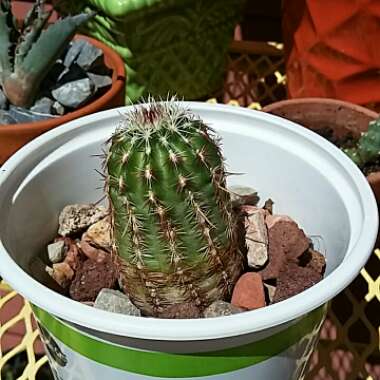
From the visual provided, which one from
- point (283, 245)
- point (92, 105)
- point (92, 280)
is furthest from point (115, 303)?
point (92, 105)

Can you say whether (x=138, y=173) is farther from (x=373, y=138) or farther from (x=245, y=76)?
(x=245, y=76)

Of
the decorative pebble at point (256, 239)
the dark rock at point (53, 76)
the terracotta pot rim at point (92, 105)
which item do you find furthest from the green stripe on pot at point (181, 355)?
the dark rock at point (53, 76)

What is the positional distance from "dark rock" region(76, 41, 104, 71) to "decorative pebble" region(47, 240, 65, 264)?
26 cm

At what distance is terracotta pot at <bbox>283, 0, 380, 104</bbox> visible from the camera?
0.86 metres

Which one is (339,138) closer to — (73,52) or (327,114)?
(327,114)

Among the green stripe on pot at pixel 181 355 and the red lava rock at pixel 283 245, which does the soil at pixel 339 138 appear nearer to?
the red lava rock at pixel 283 245

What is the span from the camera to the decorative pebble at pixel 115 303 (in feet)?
1.94

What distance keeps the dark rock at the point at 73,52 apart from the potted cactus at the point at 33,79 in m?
0.02

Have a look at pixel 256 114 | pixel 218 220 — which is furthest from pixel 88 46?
pixel 218 220

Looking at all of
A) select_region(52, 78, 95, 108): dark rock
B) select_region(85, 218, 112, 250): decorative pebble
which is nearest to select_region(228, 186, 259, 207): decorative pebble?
select_region(85, 218, 112, 250): decorative pebble

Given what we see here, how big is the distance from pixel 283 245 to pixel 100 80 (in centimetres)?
31

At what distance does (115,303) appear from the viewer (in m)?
0.60

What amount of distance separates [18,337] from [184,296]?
62cm

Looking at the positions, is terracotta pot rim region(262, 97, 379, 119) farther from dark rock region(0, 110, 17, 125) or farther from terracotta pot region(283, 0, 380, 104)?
dark rock region(0, 110, 17, 125)
